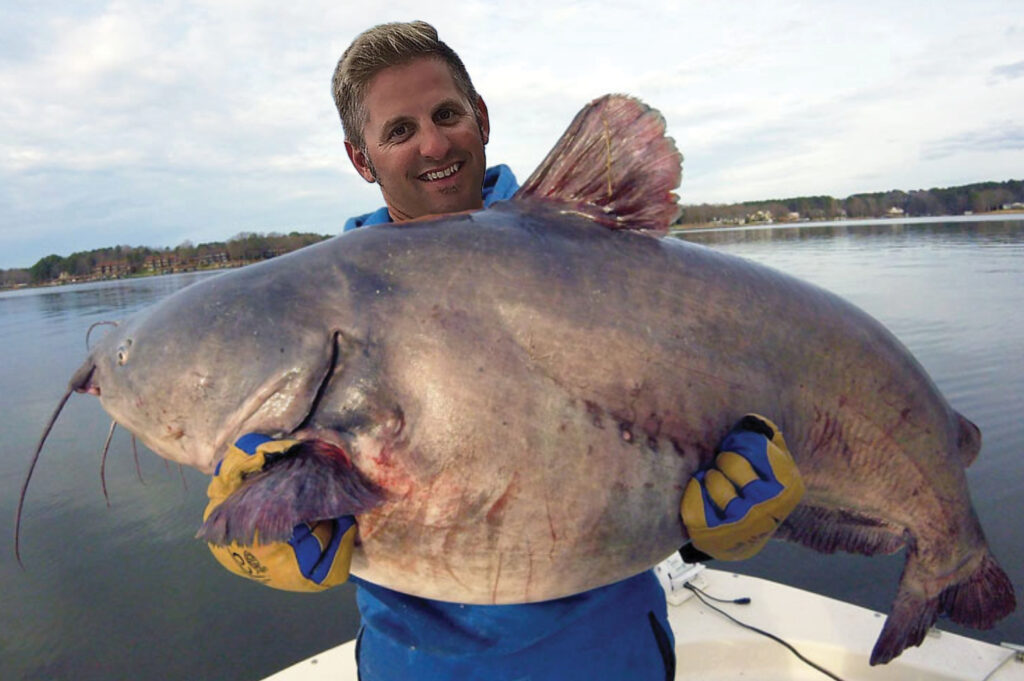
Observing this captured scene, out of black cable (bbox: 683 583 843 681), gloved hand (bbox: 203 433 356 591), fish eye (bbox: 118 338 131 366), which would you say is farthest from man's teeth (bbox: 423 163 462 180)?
black cable (bbox: 683 583 843 681)

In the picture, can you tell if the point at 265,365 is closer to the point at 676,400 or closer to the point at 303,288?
the point at 303,288

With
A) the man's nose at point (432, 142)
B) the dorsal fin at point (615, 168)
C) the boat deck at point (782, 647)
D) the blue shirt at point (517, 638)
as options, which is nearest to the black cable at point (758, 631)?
the boat deck at point (782, 647)

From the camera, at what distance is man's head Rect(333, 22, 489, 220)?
2.25m

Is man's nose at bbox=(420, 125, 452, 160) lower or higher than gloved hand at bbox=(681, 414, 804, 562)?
higher

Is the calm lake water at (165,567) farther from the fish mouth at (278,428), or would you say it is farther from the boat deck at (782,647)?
the fish mouth at (278,428)

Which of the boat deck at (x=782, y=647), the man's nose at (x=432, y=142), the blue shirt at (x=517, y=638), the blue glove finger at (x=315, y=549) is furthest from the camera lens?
the boat deck at (x=782, y=647)

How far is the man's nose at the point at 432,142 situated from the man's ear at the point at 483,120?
397mm

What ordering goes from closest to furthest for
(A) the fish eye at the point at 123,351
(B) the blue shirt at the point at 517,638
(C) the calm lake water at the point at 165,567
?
(A) the fish eye at the point at 123,351, (B) the blue shirt at the point at 517,638, (C) the calm lake water at the point at 165,567

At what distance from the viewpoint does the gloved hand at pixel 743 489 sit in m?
1.55

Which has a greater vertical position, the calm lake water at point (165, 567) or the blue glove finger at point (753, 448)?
the blue glove finger at point (753, 448)

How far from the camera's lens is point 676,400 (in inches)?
63.4

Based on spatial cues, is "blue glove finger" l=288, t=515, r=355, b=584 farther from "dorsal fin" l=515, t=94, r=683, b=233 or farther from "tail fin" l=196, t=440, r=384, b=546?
"dorsal fin" l=515, t=94, r=683, b=233

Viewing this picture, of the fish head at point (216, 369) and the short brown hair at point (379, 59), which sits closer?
the fish head at point (216, 369)

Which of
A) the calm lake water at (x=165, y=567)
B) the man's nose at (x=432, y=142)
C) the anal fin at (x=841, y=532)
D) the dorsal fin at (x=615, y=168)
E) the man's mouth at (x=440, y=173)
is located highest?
the man's nose at (x=432, y=142)
